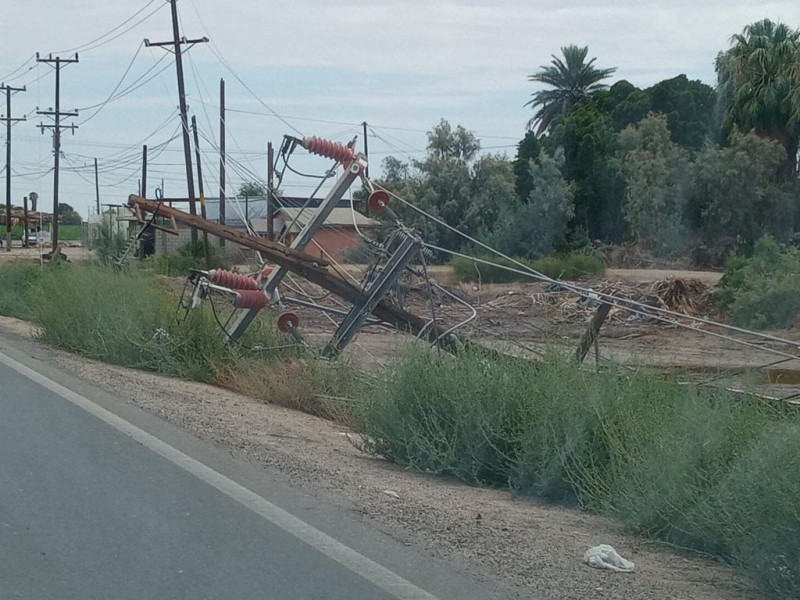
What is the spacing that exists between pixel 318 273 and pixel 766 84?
3476 cm

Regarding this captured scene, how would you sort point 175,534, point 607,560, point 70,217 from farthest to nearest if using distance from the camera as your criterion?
point 70,217 < point 175,534 < point 607,560

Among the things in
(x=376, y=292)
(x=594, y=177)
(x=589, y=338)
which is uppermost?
(x=594, y=177)

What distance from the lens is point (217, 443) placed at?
10.7 m

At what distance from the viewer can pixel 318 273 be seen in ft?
49.6

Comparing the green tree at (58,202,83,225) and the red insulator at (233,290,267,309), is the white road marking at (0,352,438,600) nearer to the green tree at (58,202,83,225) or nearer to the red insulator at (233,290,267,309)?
the red insulator at (233,290,267,309)

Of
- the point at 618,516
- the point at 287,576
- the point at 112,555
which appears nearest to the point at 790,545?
A: the point at 618,516

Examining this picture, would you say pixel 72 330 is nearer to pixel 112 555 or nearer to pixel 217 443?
pixel 217 443

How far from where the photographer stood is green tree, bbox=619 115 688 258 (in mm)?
48594

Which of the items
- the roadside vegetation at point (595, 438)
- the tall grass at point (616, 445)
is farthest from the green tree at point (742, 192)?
the tall grass at point (616, 445)

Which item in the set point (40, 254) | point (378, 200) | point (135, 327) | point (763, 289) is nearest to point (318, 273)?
point (378, 200)

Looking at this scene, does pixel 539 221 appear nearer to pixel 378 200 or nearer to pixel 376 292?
pixel 378 200

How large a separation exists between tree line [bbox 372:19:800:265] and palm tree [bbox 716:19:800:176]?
6cm

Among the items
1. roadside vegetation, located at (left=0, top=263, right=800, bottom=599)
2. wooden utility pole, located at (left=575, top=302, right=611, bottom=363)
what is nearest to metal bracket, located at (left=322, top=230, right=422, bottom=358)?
roadside vegetation, located at (left=0, top=263, right=800, bottom=599)

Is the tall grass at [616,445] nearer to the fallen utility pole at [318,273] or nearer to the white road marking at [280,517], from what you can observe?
the white road marking at [280,517]
